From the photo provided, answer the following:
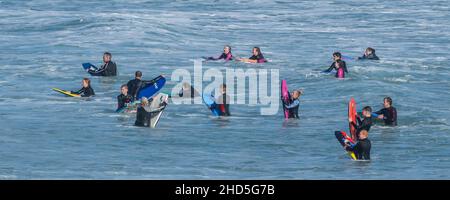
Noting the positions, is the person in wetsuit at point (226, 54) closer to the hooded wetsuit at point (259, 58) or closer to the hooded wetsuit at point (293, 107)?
the hooded wetsuit at point (259, 58)

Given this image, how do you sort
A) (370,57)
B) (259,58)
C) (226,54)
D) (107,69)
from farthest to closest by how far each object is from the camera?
(370,57) → (259,58) → (226,54) → (107,69)

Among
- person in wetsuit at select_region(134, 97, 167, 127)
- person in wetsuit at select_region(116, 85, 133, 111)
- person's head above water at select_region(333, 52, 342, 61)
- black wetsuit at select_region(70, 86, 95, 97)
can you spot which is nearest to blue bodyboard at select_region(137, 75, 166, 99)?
person in wetsuit at select_region(116, 85, 133, 111)

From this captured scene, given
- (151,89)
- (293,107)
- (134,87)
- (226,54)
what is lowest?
(293,107)

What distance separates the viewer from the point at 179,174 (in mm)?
25703

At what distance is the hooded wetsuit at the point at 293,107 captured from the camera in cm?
3322

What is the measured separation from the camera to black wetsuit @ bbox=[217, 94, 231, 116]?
33562 mm

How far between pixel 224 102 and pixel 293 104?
2.15 metres

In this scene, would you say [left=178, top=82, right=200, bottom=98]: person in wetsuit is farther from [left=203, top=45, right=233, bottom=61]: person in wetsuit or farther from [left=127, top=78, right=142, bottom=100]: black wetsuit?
[left=203, top=45, right=233, bottom=61]: person in wetsuit

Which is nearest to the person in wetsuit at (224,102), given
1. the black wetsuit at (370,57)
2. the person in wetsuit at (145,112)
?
the person in wetsuit at (145,112)

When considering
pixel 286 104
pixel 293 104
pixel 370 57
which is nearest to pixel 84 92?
pixel 286 104

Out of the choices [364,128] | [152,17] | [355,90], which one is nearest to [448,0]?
[152,17]

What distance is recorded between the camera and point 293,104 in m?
33.3

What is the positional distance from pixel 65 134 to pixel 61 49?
22.3m

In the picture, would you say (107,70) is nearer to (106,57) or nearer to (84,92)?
(106,57)
